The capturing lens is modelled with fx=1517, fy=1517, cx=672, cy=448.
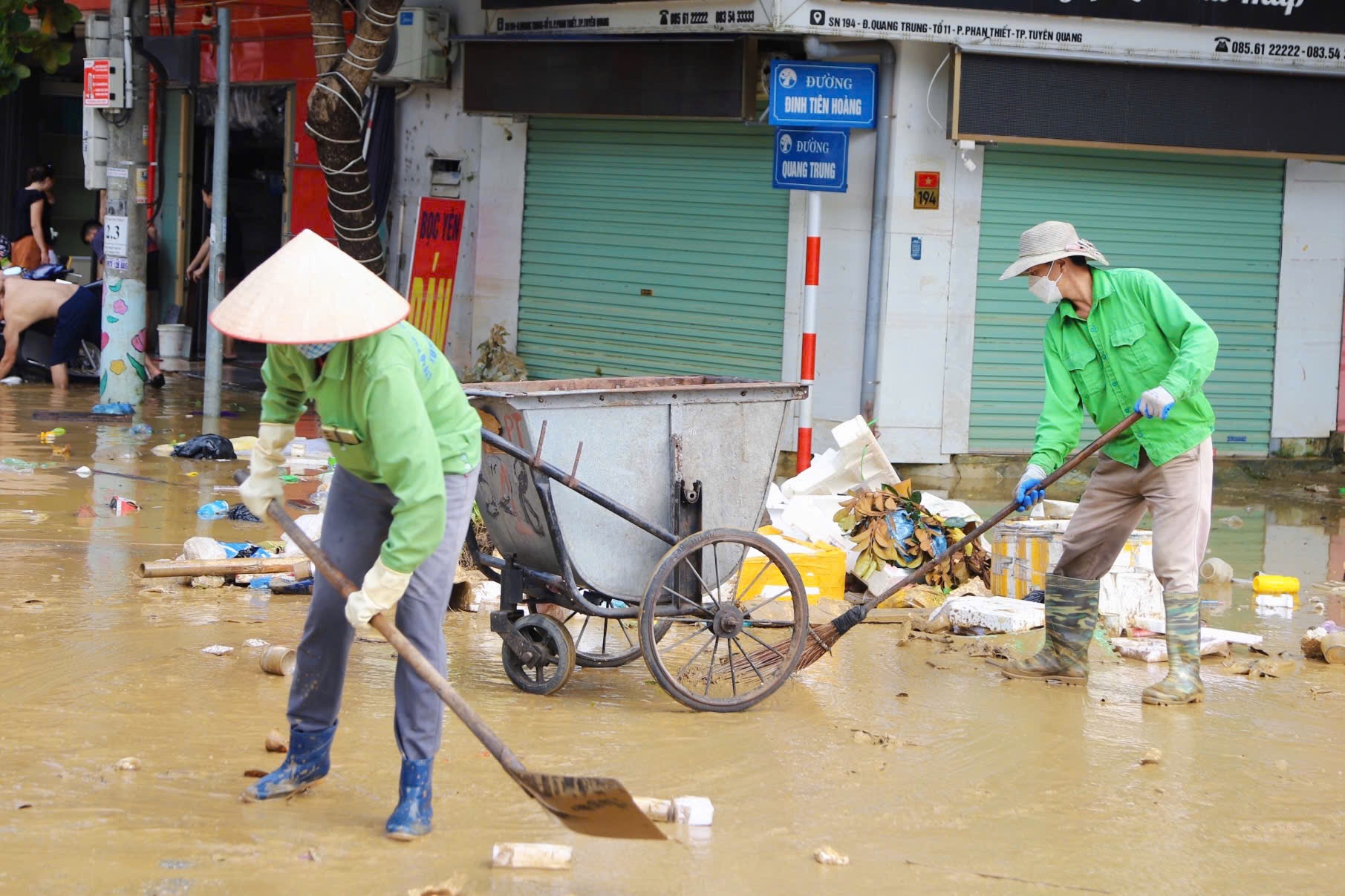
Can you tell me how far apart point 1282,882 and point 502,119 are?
414 inches

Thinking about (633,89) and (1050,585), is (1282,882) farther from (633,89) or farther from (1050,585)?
(633,89)

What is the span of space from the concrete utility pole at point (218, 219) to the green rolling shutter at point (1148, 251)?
5817 millimetres

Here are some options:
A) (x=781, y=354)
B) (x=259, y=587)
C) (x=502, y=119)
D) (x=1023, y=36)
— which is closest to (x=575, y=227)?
(x=502, y=119)

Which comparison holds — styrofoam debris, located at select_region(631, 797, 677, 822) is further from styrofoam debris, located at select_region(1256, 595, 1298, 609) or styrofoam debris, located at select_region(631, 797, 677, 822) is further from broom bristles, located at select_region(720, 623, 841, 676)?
styrofoam debris, located at select_region(1256, 595, 1298, 609)

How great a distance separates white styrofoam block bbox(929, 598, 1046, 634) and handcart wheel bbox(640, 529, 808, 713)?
4.23 ft

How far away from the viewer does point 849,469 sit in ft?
27.9

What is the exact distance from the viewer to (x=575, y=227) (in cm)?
1284

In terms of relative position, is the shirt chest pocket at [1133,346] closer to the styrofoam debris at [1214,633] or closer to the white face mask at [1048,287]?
the white face mask at [1048,287]

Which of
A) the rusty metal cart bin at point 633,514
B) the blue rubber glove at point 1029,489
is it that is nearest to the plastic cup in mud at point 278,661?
the rusty metal cart bin at point 633,514

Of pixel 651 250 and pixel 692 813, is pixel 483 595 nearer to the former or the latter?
pixel 692 813

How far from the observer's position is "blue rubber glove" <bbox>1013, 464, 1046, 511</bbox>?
Answer: 5.85 meters

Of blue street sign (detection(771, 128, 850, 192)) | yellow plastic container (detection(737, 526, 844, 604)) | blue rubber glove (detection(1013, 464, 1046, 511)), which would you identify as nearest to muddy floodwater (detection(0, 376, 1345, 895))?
yellow plastic container (detection(737, 526, 844, 604))

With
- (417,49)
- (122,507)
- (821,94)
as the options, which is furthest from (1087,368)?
(417,49)

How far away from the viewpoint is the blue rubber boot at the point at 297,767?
4.21 meters
